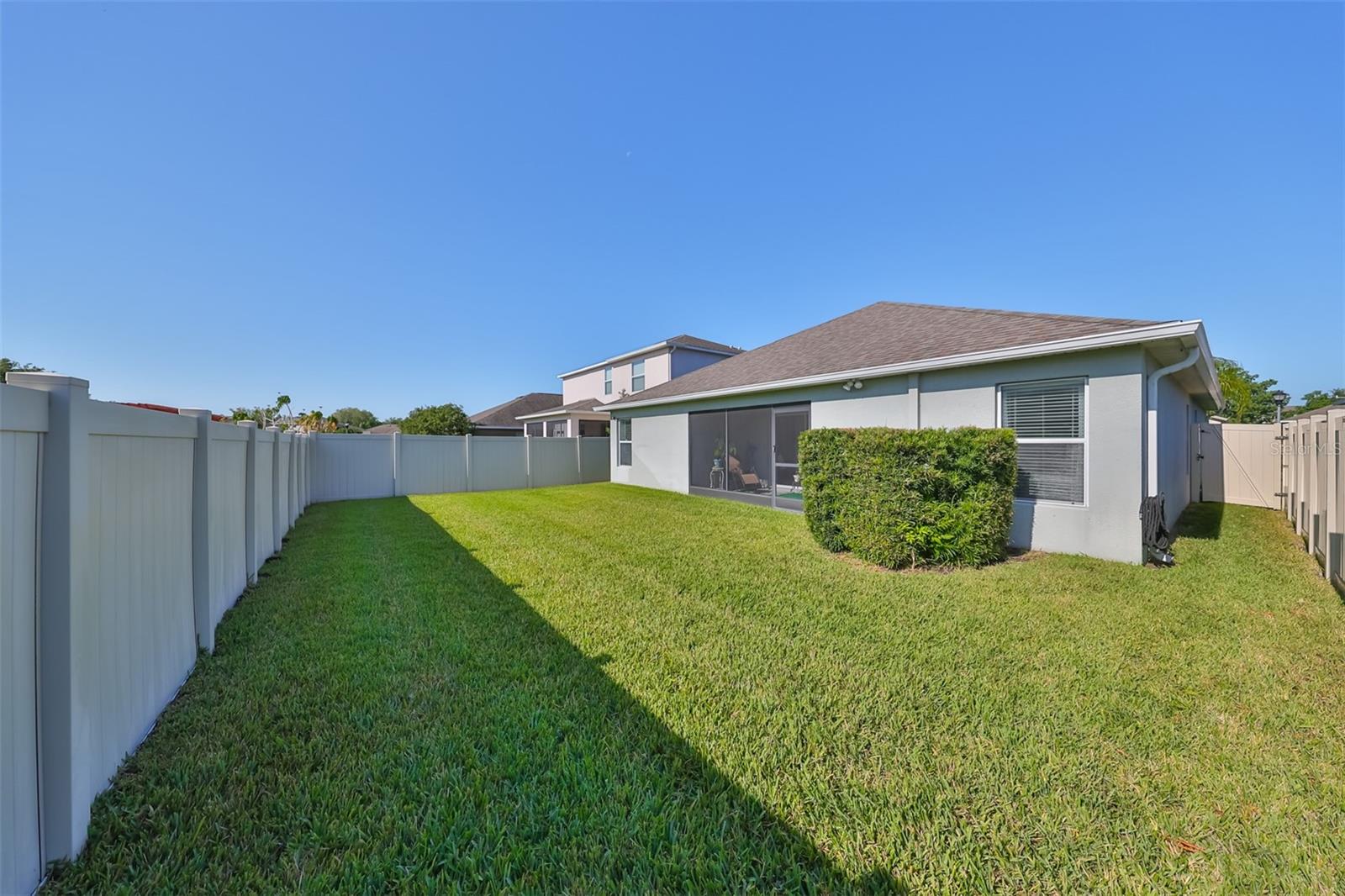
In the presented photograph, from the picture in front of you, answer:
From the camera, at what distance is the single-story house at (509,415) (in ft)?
107

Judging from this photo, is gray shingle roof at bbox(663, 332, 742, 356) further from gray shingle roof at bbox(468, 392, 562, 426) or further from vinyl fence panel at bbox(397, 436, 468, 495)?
gray shingle roof at bbox(468, 392, 562, 426)

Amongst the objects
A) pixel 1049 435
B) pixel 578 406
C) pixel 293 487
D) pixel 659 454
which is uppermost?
pixel 578 406

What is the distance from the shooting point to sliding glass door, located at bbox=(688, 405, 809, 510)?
13758mm

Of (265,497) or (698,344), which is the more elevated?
(698,344)

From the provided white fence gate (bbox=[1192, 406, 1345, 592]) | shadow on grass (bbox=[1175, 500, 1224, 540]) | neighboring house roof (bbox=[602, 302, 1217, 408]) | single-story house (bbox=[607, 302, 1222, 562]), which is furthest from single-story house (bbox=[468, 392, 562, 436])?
white fence gate (bbox=[1192, 406, 1345, 592])

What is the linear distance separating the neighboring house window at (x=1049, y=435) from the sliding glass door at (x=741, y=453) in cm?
568

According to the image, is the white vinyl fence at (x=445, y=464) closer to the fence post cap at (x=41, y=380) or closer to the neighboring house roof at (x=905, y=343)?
the neighboring house roof at (x=905, y=343)

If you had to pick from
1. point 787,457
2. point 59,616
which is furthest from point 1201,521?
point 59,616

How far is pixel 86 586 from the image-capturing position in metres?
1.82

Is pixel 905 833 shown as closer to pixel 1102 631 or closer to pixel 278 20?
pixel 1102 631

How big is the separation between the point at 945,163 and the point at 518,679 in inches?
517

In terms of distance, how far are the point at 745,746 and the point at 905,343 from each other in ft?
28.3

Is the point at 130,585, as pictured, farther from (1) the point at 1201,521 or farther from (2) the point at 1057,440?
(1) the point at 1201,521

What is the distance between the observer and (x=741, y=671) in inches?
132
